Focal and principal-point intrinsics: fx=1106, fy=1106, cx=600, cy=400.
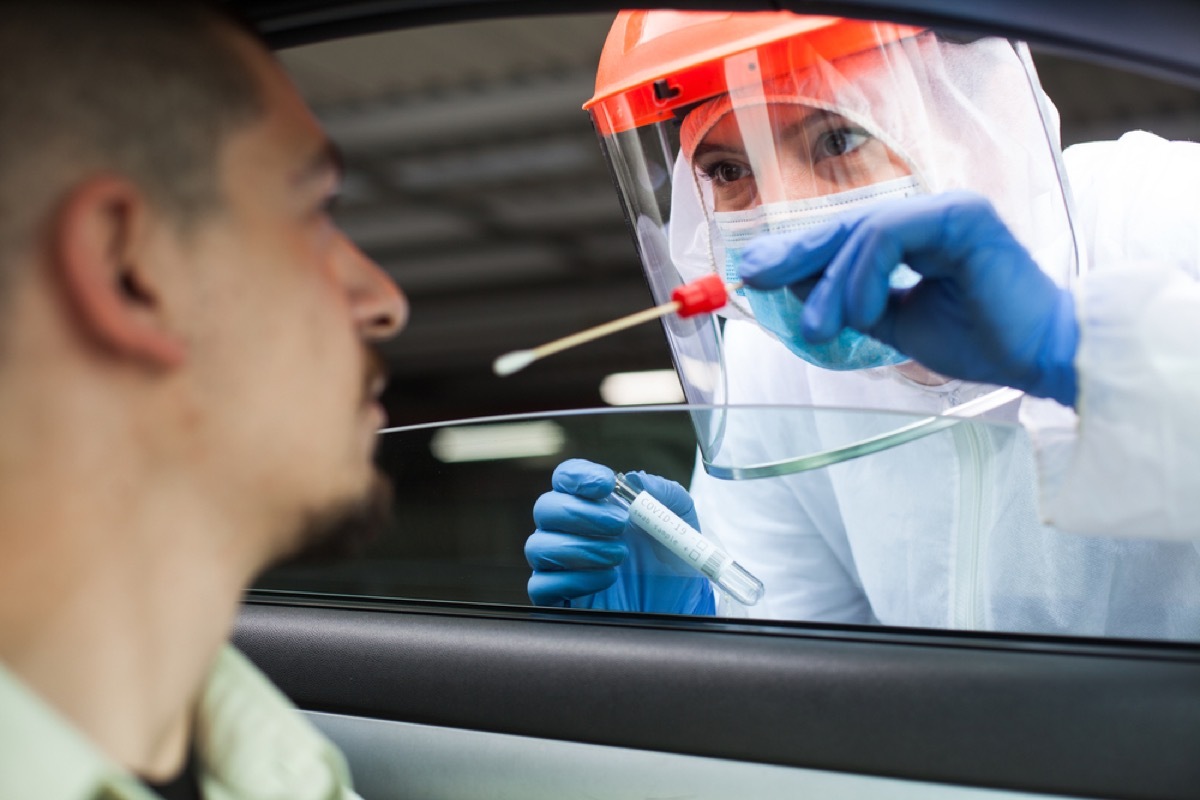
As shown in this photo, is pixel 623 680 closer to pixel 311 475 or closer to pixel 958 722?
pixel 958 722

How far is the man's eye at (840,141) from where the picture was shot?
4.02 ft

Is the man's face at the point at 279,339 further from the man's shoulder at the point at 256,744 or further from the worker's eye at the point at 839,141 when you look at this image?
the worker's eye at the point at 839,141

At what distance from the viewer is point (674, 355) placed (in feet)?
5.05

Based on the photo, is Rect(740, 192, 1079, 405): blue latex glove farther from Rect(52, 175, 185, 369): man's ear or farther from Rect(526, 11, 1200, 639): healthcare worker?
Rect(52, 175, 185, 369): man's ear

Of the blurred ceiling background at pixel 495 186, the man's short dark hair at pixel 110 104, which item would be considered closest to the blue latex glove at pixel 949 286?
the man's short dark hair at pixel 110 104

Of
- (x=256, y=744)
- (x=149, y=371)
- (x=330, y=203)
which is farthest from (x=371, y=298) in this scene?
(x=256, y=744)

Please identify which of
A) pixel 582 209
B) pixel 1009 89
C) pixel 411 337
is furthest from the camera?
pixel 411 337

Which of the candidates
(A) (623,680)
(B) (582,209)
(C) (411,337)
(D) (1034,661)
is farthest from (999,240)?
(C) (411,337)

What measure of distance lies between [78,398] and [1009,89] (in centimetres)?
107

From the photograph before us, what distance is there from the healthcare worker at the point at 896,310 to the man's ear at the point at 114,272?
1.86 ft

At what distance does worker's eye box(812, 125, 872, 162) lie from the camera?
48.3 inches

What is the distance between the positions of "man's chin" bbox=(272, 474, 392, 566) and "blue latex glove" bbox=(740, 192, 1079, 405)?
0.45 m

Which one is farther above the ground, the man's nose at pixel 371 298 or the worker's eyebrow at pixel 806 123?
the worker's eyebrow at pixel 806 123

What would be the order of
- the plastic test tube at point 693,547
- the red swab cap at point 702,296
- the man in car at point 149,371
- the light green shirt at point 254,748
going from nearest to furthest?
the man in car at point 149,371, the light green shirt at point 254,748, the red swab cap at point 702,296, the plastic test tube at point 693,547
